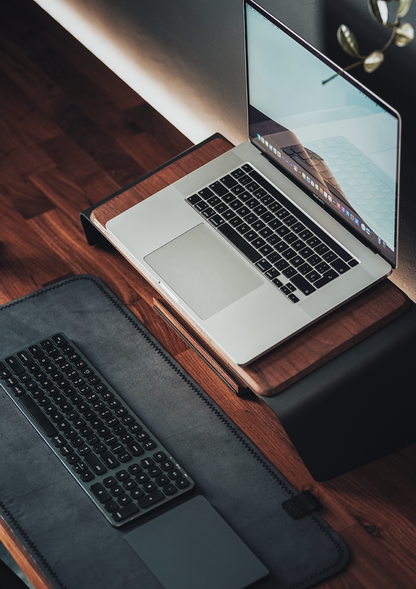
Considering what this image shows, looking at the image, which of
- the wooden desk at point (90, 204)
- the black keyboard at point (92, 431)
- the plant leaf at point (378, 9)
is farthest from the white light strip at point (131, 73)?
the plant leaf at point (378, 9)

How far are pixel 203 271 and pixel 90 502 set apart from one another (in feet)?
1.13

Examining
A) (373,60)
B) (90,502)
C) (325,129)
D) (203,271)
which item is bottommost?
(90,502)

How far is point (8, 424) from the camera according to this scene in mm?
944

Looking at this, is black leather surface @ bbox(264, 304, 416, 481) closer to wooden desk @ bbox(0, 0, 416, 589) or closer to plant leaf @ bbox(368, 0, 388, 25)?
wooden desk @ bbox(0, 0, 416, 589)

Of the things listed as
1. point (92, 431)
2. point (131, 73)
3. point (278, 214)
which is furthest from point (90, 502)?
point (131, 73)

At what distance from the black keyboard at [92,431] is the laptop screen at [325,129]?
411 millimetres

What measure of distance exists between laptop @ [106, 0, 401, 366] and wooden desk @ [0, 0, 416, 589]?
0.15 metres

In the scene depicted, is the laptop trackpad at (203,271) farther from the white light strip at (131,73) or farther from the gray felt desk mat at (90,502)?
the white light strip at (131,73)

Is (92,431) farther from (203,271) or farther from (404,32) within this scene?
(404,32)

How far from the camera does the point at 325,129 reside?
870mm

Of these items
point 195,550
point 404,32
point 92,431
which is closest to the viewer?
point 404,32

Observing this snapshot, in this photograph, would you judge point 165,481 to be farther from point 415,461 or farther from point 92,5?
point 92,5

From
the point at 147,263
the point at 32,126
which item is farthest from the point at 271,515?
the point at 32,126

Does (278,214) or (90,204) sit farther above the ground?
(278,214)
